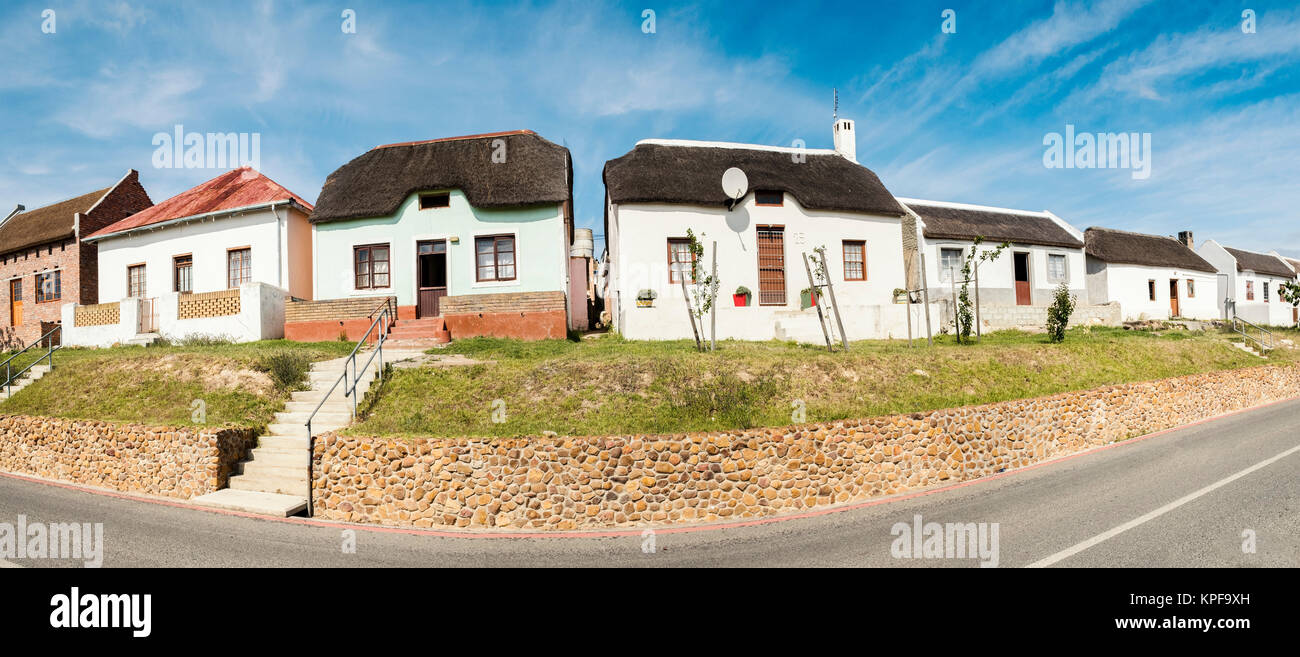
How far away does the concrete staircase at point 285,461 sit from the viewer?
8531 millimetres

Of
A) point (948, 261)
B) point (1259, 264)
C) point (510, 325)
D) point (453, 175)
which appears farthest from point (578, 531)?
point (1259, 264)

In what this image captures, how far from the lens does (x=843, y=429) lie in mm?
8727

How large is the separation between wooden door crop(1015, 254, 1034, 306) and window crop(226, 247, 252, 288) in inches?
1189

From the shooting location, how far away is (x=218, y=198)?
71.1 ft

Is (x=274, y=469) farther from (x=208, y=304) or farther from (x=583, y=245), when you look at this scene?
Answer: (x=583, y=245)

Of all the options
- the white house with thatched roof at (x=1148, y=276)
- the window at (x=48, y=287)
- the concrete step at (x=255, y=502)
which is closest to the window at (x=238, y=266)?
the window at (x=48, y=287)

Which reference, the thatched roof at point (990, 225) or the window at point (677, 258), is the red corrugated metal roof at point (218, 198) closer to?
the window at point (677, 258)

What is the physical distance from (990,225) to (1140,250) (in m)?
11.0

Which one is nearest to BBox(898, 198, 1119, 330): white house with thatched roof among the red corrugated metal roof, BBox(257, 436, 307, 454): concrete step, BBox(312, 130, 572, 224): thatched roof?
BBox(312, 130, 572, 224): thatched roof

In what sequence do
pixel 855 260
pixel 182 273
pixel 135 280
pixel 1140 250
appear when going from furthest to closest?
1. pixel 1140 250
2. pixel 135 280
3. pixel 182 273
4. pixel 855 260

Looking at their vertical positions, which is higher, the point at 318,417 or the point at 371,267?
the point at 371,267

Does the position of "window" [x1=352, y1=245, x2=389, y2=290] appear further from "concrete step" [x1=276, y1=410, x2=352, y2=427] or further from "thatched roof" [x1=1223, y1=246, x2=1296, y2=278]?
"thatched roof" [x1=1223, y1=246, x2=1296, y2=278]

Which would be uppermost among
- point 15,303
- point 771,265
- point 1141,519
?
point 771,265
